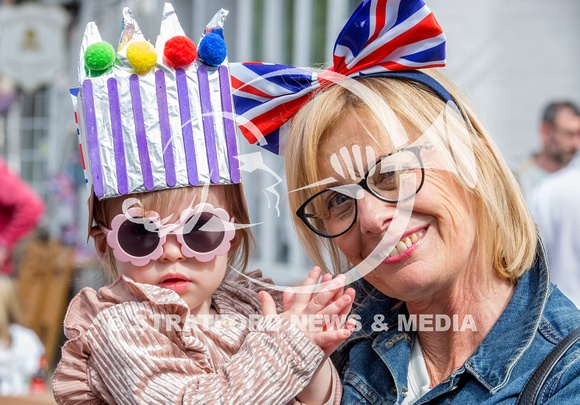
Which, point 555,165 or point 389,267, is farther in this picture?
point 555,165

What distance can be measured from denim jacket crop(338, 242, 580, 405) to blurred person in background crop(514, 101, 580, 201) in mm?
3438

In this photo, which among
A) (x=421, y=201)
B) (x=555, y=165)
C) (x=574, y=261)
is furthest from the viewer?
(x=555, y=165)

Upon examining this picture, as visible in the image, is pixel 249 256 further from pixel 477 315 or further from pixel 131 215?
pixel 477 315

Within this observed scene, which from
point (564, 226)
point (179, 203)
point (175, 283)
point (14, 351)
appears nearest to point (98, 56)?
point (179, 203)

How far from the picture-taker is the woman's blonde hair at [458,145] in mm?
1735

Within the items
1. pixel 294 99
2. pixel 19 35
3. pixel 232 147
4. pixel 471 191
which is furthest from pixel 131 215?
pixel 19 35

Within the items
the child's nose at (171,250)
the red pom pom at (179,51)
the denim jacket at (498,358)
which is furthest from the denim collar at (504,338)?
the red pom pom at (179,51)

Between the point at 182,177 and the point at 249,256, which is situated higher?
the point at 182,177

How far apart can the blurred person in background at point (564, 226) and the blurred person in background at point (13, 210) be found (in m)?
4.58

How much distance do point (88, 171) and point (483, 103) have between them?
436cm

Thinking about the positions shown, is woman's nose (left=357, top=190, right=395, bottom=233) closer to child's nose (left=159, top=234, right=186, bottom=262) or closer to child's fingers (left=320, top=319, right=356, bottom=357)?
child's fingers (left=320, top=319, right=356, bottom=357)

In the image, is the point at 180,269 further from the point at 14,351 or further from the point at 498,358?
the point at 14,351

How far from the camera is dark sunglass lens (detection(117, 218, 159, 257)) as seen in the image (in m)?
1.79

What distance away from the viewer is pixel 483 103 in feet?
18.1
